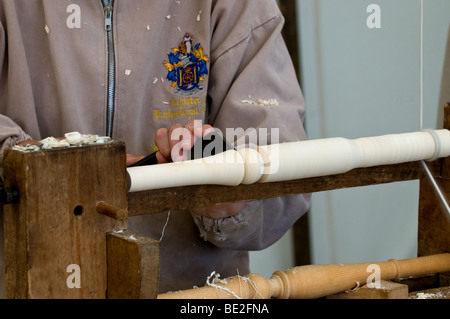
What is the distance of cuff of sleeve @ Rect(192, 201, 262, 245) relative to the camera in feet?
2.95

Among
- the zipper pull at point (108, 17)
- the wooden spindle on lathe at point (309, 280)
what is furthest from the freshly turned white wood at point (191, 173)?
the zipper pull at point (108, 17)

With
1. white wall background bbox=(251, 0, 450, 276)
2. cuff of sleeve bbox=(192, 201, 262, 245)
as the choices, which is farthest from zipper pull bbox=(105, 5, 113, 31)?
white wall background bbox=(251, 0, 450, 276)

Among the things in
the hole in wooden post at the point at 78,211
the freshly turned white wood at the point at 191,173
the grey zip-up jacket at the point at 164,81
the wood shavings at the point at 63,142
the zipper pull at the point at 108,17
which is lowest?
the hole in wooden post at the point at 78,211

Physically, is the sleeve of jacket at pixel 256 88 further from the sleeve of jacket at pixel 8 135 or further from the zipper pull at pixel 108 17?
the sleeve of jacket at pixel 8 135

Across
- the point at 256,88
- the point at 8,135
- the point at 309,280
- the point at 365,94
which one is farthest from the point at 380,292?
the point at 365,94

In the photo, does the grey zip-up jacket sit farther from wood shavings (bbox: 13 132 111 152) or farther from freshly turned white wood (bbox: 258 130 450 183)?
wood shavings (bbox: 13 132 111 152)

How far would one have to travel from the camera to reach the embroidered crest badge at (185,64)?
3.38 ft

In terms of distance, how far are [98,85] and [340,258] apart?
1.29m

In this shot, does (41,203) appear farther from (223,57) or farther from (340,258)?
(340,258)

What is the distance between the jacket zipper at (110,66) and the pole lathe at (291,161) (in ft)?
1.00

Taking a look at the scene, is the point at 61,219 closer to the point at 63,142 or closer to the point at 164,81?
the point at 63,142

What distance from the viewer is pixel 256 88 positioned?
101cm

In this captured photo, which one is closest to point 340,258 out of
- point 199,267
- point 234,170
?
point 199,267

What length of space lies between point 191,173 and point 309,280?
241mm
